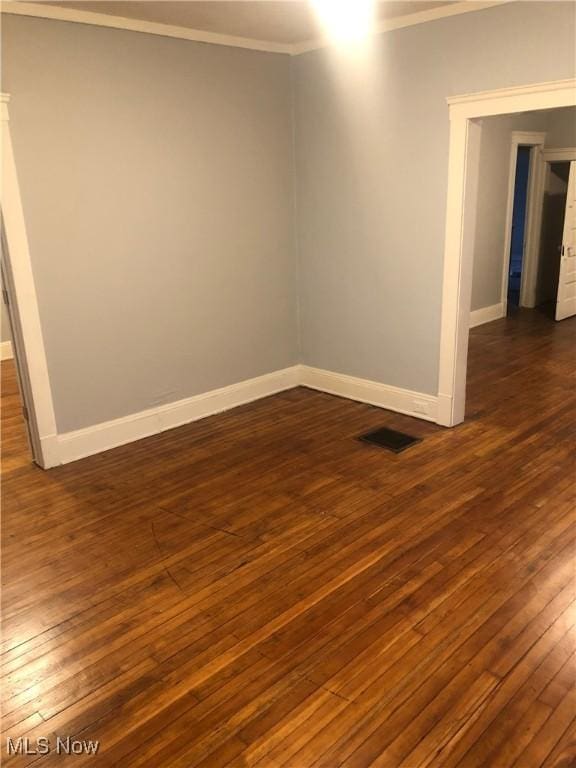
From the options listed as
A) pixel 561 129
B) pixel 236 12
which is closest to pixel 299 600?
pixel 236 12

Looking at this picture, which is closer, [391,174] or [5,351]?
[391,174]

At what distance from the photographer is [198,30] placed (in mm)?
4070

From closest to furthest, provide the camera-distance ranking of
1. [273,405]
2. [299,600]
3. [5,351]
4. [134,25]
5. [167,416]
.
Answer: [299,600] < [134,25] < [167,416] < [273,405] < [5,351]

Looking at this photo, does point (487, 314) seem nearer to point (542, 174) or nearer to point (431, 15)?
point (542, 174)

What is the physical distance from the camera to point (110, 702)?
6.95ft

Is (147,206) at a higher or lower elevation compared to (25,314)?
higher

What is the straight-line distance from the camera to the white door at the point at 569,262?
698 centimetres

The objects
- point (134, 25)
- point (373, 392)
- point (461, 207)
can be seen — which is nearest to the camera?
point (134, 25)

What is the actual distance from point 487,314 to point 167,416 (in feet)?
15.1

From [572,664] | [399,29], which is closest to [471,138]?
[399,29]

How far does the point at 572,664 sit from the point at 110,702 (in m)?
1.66
